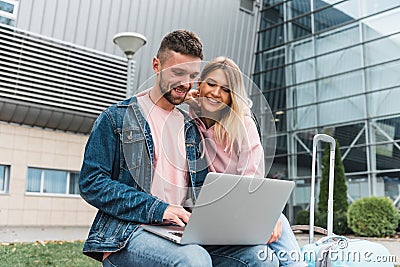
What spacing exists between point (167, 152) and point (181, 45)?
390 mm

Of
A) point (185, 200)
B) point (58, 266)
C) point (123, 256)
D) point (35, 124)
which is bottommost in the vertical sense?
point (58, 266)

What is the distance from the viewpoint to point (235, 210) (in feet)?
4.95

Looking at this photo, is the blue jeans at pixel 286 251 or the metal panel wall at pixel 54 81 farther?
the metal panel wall at pixel 54 81

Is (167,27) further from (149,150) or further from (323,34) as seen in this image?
(149,150)

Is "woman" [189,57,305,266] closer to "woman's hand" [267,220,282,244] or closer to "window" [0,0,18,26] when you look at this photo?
"woman's hand" [267,220,282,244]

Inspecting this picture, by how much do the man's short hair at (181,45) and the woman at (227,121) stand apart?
0.25 feet

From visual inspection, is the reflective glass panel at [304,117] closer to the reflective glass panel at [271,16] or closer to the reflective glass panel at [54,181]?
the reflective glass panel at [271,16]

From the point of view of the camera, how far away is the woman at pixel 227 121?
1680 millimetres

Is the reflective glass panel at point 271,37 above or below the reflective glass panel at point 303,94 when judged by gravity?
above

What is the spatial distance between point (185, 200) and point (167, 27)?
1020cm

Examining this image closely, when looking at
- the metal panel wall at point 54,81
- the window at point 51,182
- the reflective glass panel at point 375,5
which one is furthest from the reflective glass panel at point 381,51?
the window at point 51,182

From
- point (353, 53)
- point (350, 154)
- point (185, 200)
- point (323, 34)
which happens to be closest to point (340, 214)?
point (350, 154)

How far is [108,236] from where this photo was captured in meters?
1.57

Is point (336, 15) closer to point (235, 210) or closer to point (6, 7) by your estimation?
point (6, 7)
